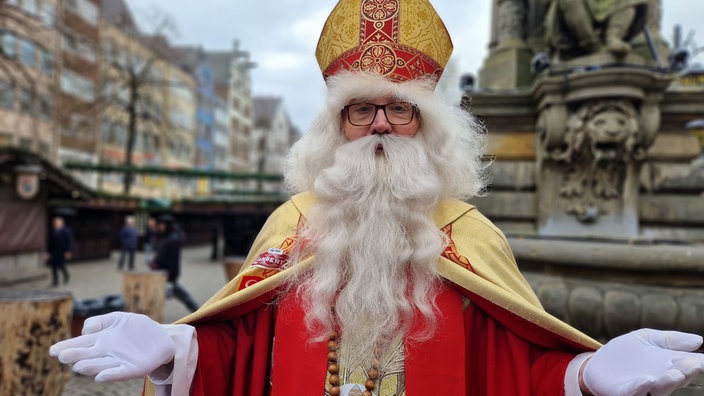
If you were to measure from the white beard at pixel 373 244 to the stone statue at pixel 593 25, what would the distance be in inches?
166

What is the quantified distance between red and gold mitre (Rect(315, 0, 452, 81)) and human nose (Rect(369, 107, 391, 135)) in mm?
141

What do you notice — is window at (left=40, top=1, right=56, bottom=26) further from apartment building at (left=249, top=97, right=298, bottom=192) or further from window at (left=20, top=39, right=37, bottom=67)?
apartment building at (left=249, top=97, right=298, bottom=192)

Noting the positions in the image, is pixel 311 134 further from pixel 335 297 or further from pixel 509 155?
pixel 509 155

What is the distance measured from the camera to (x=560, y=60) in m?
5.64

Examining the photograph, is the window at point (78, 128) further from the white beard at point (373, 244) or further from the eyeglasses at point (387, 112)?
the white beard at point (373, 244)

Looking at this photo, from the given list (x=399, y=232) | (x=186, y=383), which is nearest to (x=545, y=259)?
(x=399, y=232)

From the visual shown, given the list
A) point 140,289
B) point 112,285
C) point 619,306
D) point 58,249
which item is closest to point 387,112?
point 619,306

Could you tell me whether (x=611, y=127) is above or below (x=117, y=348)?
above

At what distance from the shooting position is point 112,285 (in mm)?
13094

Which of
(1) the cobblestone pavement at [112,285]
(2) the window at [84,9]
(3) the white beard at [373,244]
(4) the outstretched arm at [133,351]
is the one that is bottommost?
(1) the cobblestone pavement at [112,285]

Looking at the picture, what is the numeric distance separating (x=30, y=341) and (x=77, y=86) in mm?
36561

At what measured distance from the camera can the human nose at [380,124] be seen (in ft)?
6.59

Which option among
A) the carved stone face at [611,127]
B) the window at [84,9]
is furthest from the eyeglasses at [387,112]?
the window at [84,9]

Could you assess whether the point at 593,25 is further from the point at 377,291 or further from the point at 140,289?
the point at 140,289
